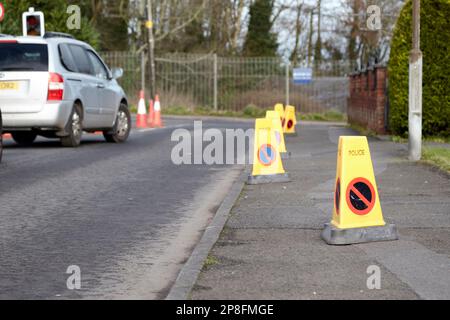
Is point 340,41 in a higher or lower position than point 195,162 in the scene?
higher

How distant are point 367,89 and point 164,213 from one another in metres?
15.5

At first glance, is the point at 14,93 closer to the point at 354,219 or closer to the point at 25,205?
the point at 25,205

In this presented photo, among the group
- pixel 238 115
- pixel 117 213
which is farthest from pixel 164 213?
pixel 238 115

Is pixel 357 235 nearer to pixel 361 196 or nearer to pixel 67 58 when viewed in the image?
pixel 361 196

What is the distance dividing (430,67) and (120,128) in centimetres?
605

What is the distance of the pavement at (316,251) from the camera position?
563 cm

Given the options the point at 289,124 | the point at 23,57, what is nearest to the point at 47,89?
the point at 23,57

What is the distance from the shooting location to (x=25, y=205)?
372 inches

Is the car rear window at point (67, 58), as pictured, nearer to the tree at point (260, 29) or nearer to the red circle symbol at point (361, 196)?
the red circle symbol at point (361, 196)

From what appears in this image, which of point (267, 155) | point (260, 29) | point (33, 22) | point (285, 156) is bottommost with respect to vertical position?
point (285, 156)

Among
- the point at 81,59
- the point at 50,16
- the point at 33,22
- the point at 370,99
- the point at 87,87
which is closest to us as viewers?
the point at 87,87

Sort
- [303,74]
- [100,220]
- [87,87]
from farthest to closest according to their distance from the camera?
1. [303,74]
2. [87,87]
3. [100,220]

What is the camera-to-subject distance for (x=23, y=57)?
16.0 meters

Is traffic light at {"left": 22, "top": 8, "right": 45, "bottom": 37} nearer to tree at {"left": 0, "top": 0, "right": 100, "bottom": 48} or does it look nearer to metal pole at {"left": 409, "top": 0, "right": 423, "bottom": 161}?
metal pole at {"left": 409, "top": 0, "right": 423, "bottom": 161}
